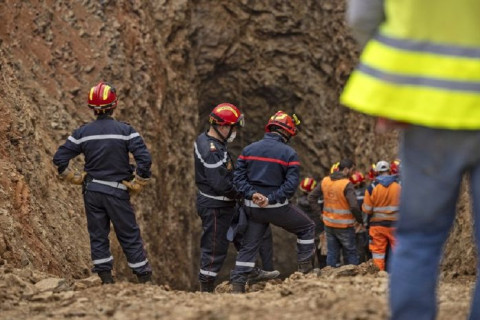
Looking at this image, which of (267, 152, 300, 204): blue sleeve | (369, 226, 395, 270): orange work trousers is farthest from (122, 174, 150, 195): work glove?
(369, 226, 395, 270): orange work trousers

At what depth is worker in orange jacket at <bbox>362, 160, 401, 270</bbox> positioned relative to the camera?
11391 millimetres

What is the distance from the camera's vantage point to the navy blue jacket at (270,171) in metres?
9.07

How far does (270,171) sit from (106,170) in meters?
1.95

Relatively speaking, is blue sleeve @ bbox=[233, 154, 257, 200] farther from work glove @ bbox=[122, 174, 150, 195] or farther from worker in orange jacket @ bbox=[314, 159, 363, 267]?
worker in orange jacket @ bbox=[314, 159, 363, 267]

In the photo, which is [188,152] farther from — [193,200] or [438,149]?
[438,149]

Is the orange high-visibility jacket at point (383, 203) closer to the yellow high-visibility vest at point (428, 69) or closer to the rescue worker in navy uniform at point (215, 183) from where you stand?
the rescue worker in navy uniform at point (215, 183)

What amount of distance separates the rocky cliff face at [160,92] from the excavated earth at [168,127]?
1.2 inches

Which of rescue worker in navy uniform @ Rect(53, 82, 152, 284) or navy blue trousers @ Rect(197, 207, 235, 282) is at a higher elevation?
rescue worker in navy uniform @ Rect(53, 82, 152, 284)

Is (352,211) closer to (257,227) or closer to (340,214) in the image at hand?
(340,214)

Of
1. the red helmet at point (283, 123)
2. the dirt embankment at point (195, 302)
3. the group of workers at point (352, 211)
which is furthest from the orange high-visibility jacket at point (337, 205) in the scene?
the dirt embankment at point (195, 302)

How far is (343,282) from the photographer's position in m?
6.07

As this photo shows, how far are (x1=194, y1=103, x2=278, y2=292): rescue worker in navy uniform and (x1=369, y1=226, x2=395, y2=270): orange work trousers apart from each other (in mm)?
2910

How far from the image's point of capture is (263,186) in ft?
30.0

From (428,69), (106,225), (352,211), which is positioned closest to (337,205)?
(352,211)
